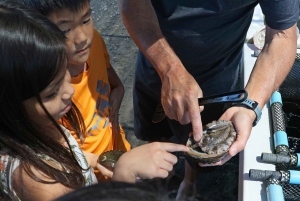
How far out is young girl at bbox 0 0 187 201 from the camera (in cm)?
117

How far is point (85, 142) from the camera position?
165cm

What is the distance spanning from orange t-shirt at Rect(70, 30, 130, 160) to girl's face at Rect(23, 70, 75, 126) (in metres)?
0.30

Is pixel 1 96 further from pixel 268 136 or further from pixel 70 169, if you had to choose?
pixel 268 136

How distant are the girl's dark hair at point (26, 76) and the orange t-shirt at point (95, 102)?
1.06 feet

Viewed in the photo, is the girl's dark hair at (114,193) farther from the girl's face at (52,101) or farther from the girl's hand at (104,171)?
the girl's hand at (104,171)

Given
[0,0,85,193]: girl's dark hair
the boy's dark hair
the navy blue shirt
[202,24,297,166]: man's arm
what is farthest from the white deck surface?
the boy's dark hair

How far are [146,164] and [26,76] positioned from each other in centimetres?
48

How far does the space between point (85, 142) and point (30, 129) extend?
387mm

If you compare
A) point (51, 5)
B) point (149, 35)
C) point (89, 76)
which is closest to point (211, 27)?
point (149, 35)

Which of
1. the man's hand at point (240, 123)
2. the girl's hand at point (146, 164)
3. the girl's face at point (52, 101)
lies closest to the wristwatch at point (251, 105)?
the man's hand at point (240, 123)

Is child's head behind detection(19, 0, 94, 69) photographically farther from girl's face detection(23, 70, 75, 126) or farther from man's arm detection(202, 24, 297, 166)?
man's arm detection(202, 24, 297, 166)

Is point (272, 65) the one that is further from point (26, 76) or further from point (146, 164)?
point (26, 76)

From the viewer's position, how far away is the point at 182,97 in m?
1.50

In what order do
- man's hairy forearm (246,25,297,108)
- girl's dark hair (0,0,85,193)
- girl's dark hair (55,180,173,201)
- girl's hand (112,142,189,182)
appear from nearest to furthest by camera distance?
girl's dark hair (55,180,173,201), girl's dark hair (0,0,85,193), girl's hand (112,142,189,182), man's hairy forearm (246,25,297,108)
